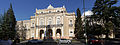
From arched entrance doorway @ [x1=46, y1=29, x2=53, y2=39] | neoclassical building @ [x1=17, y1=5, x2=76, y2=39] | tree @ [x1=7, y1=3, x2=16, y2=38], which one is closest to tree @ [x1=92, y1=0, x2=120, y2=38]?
neoclassical building @ [x1=17, y1=5, x2=76, y2=39]

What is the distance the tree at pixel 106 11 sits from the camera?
25.7 metres

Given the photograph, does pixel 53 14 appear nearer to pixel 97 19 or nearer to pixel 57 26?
pixel 57 26

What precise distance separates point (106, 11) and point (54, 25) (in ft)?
60.6

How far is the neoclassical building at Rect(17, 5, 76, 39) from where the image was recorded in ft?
121

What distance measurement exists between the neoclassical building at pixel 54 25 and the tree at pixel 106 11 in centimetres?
1111

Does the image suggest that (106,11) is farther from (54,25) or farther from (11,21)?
(11,21)

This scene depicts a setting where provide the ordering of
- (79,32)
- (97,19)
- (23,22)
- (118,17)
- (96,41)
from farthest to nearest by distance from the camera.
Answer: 1. (23,22)
2. (79,32)
3. (97,19)
4. (118,17)
5. (96,41)

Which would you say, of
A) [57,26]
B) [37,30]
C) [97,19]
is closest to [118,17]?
[97,19]

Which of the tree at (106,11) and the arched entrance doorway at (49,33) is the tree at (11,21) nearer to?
the arched entrance doorway at (49,33)

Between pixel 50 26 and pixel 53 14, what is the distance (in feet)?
15.2

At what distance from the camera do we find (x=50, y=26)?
3766 centimetres

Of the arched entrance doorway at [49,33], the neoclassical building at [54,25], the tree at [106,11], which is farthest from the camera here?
the arched entrance doorway at [49,33]

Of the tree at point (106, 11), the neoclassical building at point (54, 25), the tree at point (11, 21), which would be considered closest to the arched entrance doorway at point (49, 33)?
the neoclassical building at point (54, 25)

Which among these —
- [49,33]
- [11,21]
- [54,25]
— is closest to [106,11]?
[54,25]
